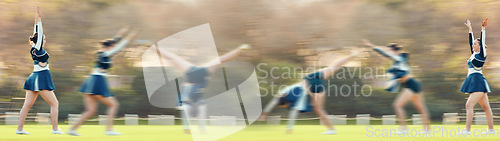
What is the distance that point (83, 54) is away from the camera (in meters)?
14.6

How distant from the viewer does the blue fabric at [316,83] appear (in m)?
8.93

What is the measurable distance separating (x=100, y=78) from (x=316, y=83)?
3.57 m

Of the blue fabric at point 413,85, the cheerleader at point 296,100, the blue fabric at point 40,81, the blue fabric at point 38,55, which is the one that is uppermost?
the blue fabric at point 38,55

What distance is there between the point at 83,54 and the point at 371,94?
814cm

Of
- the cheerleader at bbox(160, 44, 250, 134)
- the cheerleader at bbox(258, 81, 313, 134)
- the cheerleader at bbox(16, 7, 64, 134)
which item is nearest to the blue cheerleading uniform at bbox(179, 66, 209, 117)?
the cheerleader at bbox(160, 44, 250, 134)

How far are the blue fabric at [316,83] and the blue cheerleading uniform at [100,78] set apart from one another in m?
3.25

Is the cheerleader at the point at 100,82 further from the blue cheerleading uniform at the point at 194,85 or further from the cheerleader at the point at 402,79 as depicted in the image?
the cheerleader at the point at 402,79

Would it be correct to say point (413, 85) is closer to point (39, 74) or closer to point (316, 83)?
point (316, 83)

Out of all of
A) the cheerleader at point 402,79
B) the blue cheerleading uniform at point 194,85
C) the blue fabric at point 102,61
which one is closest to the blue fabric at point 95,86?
the blue fabric at point 102,61

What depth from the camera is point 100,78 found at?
8148mm

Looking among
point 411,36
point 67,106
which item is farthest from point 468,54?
point 67,106

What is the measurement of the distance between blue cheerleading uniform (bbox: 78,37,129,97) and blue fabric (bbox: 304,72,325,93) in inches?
128

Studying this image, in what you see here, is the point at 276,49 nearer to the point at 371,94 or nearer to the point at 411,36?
the point at 371,94

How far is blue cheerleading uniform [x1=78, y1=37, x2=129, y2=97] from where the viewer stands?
809 centimetres
